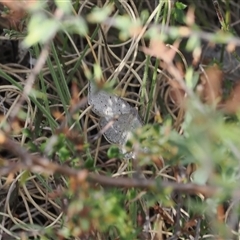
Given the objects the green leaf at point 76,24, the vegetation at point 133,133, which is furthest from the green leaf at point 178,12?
the green leaf at point 76,24

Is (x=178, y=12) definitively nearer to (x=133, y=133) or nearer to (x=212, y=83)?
(x=212, y=83)

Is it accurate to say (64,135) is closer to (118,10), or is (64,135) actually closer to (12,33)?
(12,33)

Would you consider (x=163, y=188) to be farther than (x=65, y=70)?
No

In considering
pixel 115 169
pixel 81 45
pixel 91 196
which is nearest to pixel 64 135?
pixel 91 196

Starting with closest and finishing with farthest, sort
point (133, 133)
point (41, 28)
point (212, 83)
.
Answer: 1. point (41, 28)
2. point (133, 133)
3. point (212, 83)

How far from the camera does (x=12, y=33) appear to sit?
1.03 metres

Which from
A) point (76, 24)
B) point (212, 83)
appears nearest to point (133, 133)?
point (76, 24)

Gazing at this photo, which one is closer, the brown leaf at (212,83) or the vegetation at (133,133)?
the vegetation at (133,133)

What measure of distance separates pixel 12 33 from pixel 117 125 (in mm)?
234

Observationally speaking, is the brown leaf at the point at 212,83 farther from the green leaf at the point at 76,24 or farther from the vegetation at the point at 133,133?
the green leaf at the point at 76,24

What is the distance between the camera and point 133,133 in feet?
2.29

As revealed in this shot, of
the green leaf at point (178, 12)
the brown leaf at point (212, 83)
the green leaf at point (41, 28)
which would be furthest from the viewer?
the green leaf at point (178, 12)

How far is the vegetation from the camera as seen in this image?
0.62 meters

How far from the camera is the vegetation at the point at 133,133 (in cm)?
62
